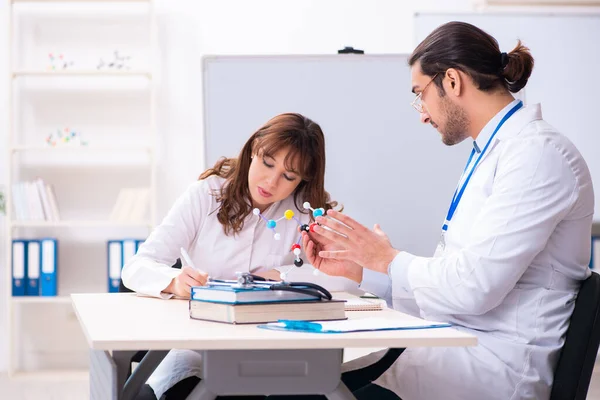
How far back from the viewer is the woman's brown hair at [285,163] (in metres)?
2.21

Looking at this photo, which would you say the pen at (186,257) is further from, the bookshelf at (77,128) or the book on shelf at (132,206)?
the bookshelf at (77,128)

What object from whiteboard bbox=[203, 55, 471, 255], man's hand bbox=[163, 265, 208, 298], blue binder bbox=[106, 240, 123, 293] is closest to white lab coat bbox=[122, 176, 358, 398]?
man's hand bbox=[163, 265, 208, 298]

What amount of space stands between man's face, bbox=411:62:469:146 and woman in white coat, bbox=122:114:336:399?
48cm

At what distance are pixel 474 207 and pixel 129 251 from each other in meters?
3.09

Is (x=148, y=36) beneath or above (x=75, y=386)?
above

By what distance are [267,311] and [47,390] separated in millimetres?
3175

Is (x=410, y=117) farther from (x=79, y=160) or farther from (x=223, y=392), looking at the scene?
(x=223, y=392)

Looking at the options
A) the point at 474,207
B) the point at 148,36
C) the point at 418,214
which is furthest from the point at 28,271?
the point at 474,207

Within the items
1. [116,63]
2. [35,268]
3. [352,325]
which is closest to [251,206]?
[352,325]

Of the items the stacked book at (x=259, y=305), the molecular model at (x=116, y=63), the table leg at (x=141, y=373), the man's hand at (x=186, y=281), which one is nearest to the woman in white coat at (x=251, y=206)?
the man's hand at (x=186, y=281)

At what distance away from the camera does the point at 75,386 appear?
425 cm

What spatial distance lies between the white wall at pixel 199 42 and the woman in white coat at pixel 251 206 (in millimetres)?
2378

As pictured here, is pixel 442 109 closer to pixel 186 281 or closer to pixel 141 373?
pixel 186 281

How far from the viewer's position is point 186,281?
1.83m
